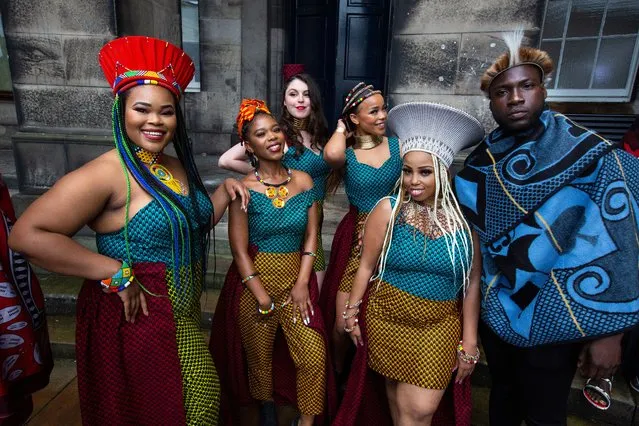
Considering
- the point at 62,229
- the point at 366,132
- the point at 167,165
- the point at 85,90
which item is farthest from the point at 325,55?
the point at 62,229

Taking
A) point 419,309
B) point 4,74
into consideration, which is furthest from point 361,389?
point 4,74

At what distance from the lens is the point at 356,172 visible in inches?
97.4

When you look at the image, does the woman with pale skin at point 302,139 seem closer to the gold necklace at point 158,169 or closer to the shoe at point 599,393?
the gold necklace at point 158,169

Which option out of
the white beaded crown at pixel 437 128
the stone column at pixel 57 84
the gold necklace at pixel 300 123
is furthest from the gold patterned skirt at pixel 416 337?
the stone column at pixel 57 84

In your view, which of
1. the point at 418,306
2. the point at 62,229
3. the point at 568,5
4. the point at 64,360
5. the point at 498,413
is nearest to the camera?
the point at 62,229

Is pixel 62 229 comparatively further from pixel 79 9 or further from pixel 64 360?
pixel 79 9

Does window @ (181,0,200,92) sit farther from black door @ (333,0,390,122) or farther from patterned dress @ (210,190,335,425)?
patterned dress @ (210,190,335,425)

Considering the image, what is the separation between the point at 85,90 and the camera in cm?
381

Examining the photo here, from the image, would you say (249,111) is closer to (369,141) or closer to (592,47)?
(369,141)

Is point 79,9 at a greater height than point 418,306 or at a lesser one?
greater

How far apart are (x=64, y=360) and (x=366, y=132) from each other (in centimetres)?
291

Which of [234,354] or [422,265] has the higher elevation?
[422,265]

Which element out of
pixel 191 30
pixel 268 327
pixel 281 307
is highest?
pixel 191 30

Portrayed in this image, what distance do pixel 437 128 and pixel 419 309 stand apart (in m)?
0.86
